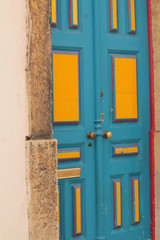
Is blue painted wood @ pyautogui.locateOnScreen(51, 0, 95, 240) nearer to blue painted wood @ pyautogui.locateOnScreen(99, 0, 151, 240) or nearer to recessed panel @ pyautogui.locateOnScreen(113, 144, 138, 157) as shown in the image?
blue painted wood @ pyautogui.locateOnScreen(99, 0, 151, 240)

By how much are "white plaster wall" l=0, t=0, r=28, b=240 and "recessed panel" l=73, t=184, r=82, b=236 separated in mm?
825

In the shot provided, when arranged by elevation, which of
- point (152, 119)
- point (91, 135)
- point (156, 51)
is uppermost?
point (156, 51)

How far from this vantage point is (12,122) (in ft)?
8.38

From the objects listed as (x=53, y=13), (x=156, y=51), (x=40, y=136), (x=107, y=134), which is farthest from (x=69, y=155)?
(x=156, y=51)

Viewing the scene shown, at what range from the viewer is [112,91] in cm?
356

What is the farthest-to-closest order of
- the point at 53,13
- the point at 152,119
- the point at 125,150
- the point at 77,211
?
the point at 152,119, the point at 125,150, the point at 77,211, the point at 53,13

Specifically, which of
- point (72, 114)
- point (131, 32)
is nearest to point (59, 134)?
point (72, 114)

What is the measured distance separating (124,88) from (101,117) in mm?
374

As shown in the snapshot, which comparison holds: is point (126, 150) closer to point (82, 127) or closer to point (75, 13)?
point (82, 127)

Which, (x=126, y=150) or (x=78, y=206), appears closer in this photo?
(x=78, y=206)

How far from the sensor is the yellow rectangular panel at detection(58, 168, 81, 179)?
3286 millimetres

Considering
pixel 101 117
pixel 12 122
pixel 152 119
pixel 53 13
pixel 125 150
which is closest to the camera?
pixel 12 122

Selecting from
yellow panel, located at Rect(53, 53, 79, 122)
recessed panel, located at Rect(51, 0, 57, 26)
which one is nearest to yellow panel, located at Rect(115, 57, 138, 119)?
yellow panel, located at Rect(53, 53, 79, 122)

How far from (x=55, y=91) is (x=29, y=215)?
3.70 ft
